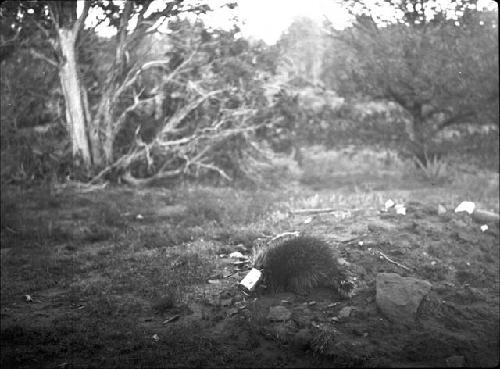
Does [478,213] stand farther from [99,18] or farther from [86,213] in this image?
[99,18]

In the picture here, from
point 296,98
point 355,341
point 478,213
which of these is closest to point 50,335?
point 355,341

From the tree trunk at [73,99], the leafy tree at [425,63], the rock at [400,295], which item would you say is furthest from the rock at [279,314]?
the tree trunk at [73,99]

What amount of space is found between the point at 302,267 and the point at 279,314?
607 mm

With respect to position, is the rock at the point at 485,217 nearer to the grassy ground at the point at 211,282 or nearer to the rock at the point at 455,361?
the grassy ground at the point at 211,282

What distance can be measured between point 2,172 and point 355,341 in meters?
11.0

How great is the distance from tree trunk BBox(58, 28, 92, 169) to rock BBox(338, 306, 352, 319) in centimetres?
991

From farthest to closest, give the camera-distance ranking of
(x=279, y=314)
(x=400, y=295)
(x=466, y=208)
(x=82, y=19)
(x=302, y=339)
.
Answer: (x=82, y=19) → (x=466, y=208) → (x=279, y=314) → (x=400, y=295) → (x=302, y=339)

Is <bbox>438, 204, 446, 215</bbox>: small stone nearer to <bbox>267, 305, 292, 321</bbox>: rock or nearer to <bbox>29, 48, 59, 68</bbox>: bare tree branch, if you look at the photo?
<bbox>267, 305, 292, 321</bbox>: rock

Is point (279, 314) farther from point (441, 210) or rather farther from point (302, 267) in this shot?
point (441, 210)

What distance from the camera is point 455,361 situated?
3.13 m

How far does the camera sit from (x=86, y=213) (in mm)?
10195

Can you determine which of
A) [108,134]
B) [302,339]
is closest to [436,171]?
[108,134]

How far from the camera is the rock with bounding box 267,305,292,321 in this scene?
4.68 metres

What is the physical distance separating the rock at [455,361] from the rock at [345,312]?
1.41 m
